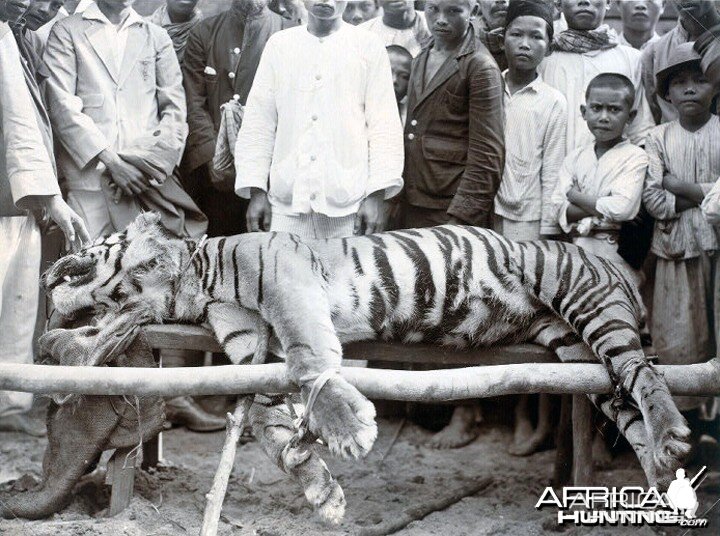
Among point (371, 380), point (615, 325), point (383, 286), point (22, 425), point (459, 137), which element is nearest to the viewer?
point (371, 380)

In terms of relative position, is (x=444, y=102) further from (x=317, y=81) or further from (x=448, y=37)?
(x=317, y=81)

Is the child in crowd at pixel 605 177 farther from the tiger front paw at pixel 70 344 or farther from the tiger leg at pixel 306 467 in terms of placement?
the tiger front paw at pixel 70 344

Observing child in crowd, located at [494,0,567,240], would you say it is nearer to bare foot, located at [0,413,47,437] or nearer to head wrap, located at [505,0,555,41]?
head wrap, located at [505,0,555,41]

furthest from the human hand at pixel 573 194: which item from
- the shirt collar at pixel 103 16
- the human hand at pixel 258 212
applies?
the shirt collar at pixel 103 16

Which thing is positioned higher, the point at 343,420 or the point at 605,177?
the point at 605,177

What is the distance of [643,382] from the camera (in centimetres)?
273

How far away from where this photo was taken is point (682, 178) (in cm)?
315

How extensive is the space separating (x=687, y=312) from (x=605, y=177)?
0.56 meters

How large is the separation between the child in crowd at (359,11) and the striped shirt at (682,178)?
115cm

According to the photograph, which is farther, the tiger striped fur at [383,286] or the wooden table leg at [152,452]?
the wooden table leg at [152,452]

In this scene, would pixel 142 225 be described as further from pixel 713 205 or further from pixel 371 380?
pixel 713 205

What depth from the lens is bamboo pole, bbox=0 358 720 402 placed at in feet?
8.74

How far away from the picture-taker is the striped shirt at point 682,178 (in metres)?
3.13

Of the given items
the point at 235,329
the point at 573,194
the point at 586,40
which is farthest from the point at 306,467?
the point at 586,40
